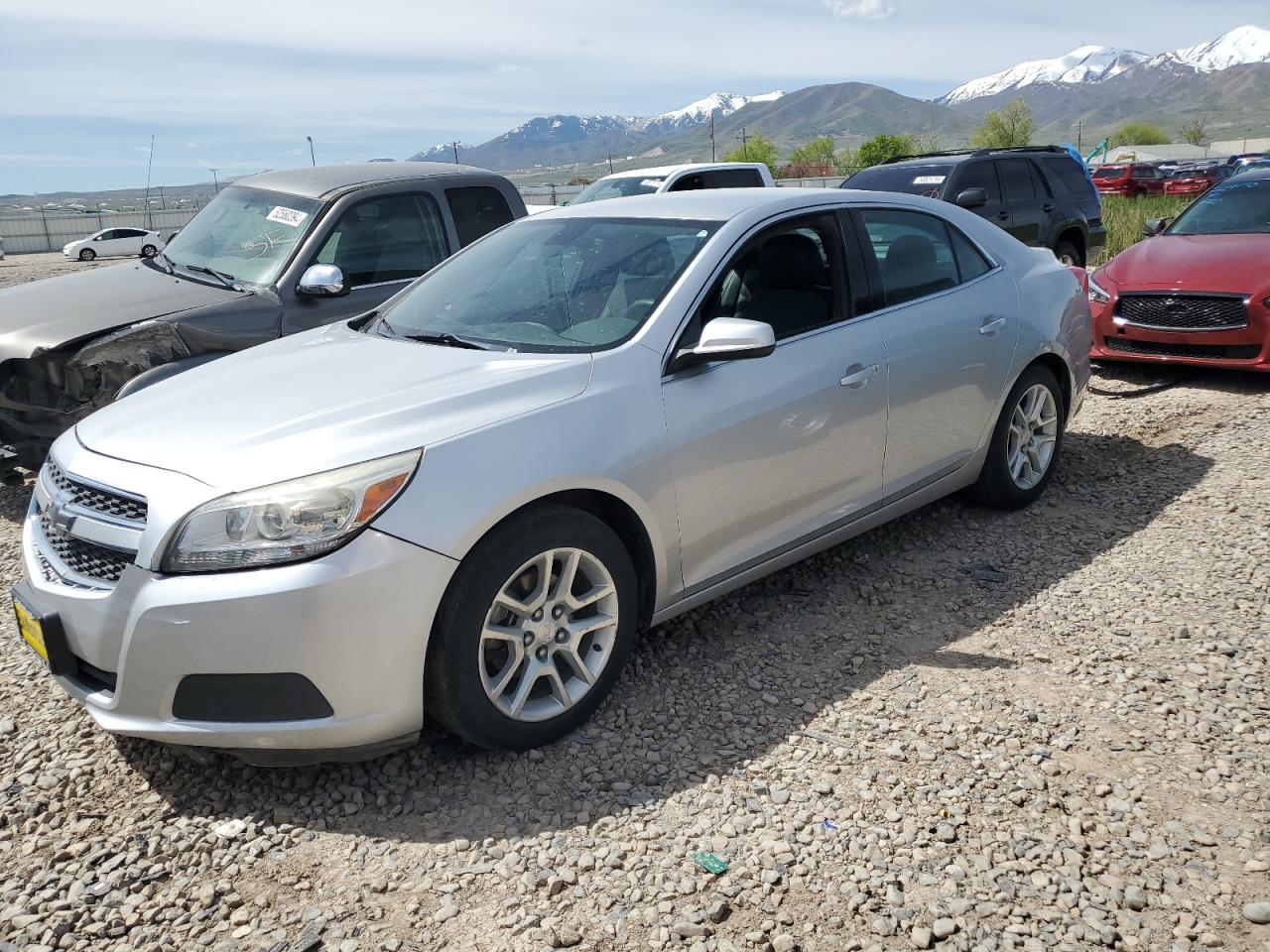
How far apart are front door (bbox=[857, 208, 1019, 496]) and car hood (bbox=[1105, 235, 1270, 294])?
362 centimetres

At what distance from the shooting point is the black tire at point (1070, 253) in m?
12.0

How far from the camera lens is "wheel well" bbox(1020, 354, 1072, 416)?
5207 millimetres

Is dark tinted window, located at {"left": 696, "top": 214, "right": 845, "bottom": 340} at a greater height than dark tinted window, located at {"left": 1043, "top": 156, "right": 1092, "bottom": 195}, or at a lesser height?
lesser

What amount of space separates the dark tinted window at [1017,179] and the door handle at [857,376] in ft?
27.1

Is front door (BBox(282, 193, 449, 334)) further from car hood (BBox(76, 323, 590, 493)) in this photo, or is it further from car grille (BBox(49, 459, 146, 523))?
car grille (BBox(49, 459, 146, 523))

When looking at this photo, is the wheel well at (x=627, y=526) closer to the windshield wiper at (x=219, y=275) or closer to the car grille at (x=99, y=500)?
the car grille at (x=99, y=500)

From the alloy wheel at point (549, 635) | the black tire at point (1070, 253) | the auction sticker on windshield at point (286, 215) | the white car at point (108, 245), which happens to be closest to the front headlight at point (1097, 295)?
the black tire at point (1070, 253)

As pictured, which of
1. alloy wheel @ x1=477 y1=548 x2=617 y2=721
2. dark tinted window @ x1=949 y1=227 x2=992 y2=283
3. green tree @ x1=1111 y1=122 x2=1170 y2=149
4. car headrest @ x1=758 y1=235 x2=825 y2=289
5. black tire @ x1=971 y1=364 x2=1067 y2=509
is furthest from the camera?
green tree @ x1=1111 y1=122 x2=1170 y2=149

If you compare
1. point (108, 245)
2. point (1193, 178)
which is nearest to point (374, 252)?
point (108, 245)

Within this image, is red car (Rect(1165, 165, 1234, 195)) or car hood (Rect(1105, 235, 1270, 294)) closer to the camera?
car hood (Rect(1105, 235, 1270, 294))

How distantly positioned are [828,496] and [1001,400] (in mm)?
1348

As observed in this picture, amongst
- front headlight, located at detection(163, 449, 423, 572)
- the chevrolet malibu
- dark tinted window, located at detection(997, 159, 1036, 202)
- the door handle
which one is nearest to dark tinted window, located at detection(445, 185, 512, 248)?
the chevrolet malibu

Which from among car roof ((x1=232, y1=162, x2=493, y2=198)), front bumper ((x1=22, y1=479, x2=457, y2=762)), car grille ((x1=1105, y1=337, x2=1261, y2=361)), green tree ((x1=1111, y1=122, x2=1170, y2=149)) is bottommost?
car grille ((x1=1105, y1=337, x2=1261, y2=361))

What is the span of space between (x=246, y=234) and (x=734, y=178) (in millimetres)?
7825
